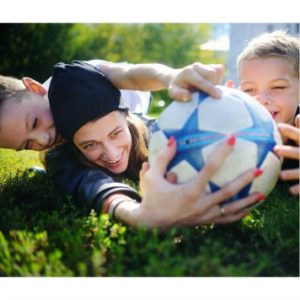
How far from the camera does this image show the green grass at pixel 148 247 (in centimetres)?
238

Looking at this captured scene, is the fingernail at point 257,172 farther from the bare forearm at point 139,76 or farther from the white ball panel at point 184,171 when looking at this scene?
the bare forearm at point 139,76

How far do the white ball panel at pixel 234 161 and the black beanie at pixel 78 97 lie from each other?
1.39 m

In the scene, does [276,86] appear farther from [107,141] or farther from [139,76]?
[107,141]

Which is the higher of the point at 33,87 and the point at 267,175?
the point at 33,87

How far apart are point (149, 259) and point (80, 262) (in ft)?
1.38

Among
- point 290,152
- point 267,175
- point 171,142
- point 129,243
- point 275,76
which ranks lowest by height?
point 129,243

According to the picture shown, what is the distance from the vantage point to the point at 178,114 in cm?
296

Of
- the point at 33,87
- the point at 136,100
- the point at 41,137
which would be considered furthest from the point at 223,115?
the point at 136,100

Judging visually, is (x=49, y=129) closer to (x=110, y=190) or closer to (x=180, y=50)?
(x=110, y=190)

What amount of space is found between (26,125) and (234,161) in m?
1.98

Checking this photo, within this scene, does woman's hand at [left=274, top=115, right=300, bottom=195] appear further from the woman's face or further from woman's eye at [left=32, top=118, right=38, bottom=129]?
woman's eye at [left=32, top=118, right=38, bottom=129]

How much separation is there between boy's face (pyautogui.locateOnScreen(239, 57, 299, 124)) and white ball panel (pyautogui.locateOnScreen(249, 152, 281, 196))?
3.60ft

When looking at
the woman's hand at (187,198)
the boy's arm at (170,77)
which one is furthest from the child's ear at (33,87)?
the woman's hand at (187,198)

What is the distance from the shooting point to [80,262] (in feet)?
8.23
